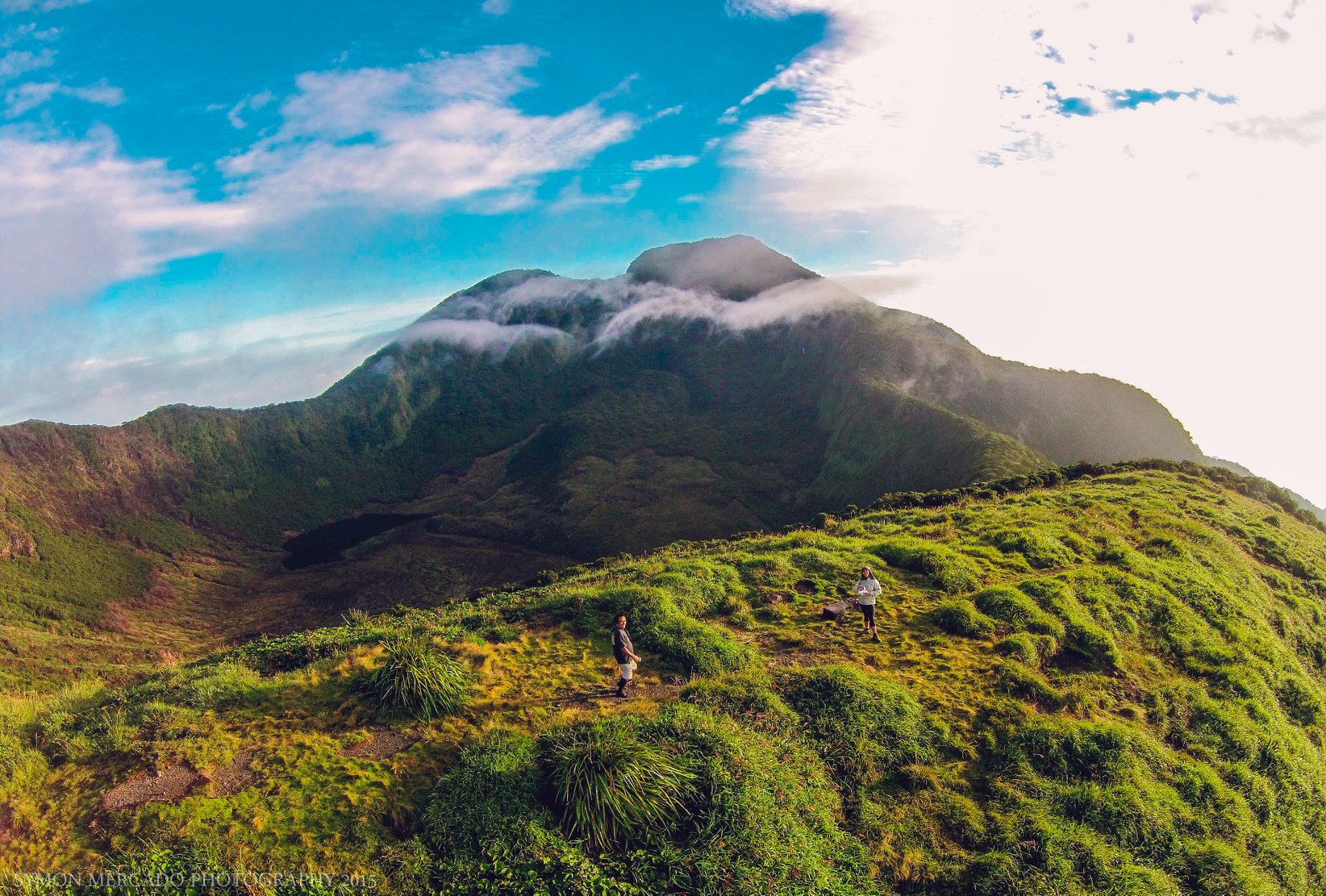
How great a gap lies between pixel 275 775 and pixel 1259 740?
59.1ft

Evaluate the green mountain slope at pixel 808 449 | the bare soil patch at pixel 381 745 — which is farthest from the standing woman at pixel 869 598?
the green mountain slope at pixel 808 449

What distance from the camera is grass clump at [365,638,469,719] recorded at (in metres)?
10.6

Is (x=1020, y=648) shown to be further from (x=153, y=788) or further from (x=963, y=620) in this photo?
(x=153, y=788)

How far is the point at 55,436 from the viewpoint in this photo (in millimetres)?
163750

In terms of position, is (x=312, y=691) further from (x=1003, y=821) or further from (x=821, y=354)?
(x=821, y=354)

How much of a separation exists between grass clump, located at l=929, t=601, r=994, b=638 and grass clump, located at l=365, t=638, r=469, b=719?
440 inches

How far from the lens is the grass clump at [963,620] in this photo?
14648 mm

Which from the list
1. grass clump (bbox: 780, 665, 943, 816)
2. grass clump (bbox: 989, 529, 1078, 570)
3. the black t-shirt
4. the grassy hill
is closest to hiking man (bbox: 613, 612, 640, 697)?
the black t-shirt

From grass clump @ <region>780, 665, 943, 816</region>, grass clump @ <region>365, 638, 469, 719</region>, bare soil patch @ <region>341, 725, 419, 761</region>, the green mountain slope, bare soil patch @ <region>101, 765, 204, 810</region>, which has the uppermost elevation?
bare soil patch @ <region>101, 765, 204, 810</region>

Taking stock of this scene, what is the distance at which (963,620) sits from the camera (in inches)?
584

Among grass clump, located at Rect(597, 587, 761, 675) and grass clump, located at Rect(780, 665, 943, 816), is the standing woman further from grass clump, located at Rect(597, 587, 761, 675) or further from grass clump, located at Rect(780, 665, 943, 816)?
grass clump, located at Rect(597, 587, 761, 675)

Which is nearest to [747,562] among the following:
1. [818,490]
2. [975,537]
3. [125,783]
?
[975,537]

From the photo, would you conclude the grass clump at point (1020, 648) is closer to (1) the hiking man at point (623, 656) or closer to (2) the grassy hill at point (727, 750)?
(2) the grassy hill at point (727, 750)

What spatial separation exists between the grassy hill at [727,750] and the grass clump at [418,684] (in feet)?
0.16
